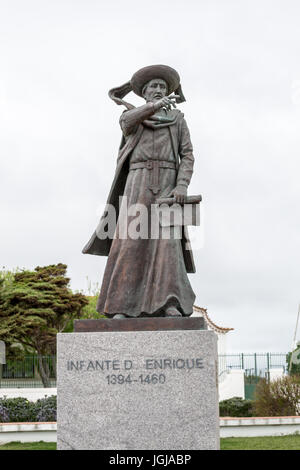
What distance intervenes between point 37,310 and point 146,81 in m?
21.6

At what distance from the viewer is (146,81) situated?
272 inches

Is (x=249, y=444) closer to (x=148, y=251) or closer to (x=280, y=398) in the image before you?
(x=280, y=398)

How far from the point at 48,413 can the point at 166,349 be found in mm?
10164

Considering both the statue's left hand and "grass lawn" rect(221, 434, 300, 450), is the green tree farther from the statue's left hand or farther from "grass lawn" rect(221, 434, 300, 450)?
the statue's left hand

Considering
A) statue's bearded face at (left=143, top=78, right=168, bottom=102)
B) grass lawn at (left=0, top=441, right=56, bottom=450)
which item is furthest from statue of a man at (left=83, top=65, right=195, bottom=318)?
grass lawn at (left=0, top=441, right=56, bottom=450)

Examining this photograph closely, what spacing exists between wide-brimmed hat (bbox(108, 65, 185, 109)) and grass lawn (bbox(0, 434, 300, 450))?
6.63 m

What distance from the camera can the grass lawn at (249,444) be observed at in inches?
430

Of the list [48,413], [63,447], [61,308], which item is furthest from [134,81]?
[61,308]

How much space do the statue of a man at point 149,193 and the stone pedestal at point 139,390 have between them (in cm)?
44

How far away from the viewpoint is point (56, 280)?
29.3 metres

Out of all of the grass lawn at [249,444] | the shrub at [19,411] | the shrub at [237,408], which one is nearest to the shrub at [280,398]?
the shrub at [237,408]

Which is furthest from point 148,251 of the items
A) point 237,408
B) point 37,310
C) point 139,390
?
point 37,310
